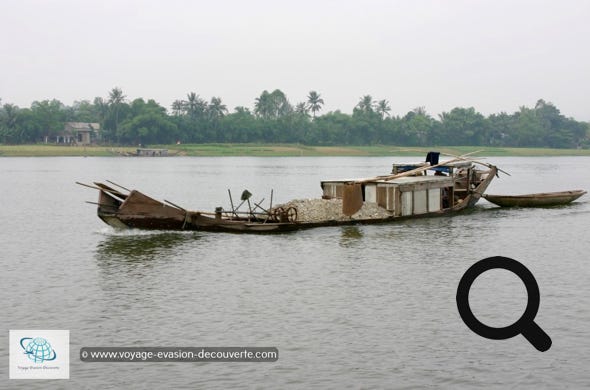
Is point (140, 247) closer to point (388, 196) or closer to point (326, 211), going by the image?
point (326, 211)

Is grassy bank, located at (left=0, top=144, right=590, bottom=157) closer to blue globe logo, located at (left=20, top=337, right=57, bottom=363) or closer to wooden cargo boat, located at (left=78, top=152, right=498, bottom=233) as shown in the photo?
wooden cargo boat, located at (left=78, top=152, right=498, bottom=233)

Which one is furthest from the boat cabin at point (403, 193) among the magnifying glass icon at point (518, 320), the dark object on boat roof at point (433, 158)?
the magnifying glass icon at point (518, 320)

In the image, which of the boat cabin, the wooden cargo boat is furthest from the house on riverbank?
the boat cabin

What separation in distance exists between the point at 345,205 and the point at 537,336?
71.4 feet

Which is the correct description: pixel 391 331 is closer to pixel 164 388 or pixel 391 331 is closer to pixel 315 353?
pixel 315 353

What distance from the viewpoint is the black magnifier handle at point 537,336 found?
1775cm

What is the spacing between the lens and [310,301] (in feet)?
73.8

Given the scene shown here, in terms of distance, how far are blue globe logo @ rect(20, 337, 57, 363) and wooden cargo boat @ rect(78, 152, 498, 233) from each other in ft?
54.8

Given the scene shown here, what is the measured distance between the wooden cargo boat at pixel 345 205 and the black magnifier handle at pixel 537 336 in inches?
705

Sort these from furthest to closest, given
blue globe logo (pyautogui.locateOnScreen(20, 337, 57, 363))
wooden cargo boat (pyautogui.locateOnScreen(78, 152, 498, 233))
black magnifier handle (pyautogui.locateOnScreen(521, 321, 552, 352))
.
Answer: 1. wooden cargo boat (pyautogui.locateOnScreen(78, 152, 498, 233))
2. black magnifier handle (pyautogui.locateOnScreen(521, 321, 552, 352))
3. blue globe logo (pyautogui.locateOnScreen(20, 337, 57, 363))

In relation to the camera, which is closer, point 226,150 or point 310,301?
point 310,301

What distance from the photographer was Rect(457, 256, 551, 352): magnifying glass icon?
1851 centimetres

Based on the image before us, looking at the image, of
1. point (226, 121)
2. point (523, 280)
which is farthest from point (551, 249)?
point (226, 121)

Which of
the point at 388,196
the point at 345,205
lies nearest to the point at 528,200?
the point at 388,196
